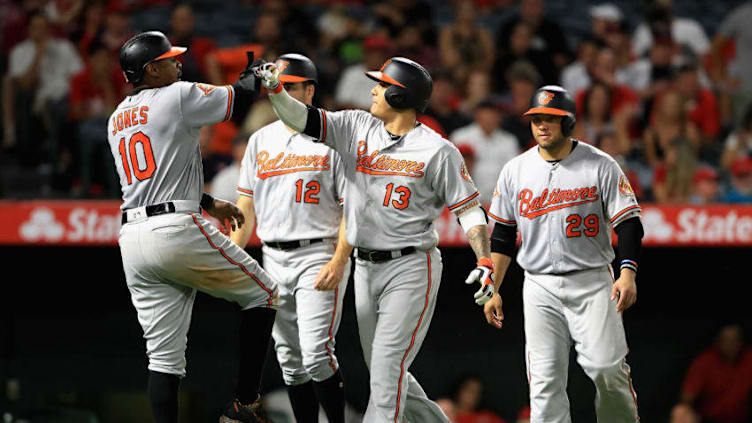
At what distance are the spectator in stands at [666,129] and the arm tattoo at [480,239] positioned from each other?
393 cm

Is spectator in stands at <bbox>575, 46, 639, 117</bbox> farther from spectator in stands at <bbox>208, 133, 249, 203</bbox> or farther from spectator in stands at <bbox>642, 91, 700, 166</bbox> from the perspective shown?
spectator in stands at <bbox>208, 133, 249, 203</bbox>

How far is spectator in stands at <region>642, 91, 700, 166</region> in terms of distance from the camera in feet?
27.5

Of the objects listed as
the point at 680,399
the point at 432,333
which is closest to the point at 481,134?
the point at 432,333

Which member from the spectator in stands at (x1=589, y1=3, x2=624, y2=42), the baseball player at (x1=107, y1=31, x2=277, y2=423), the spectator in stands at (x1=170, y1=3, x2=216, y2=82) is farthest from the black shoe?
the spectator in stands at (x1=589, y1=3, x2=624, y2=42)

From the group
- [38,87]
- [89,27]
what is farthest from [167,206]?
[89,27]

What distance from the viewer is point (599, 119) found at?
8555 mm

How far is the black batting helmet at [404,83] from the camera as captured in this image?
4734 millimetres

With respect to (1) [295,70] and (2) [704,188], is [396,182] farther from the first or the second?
(2) [704,188]

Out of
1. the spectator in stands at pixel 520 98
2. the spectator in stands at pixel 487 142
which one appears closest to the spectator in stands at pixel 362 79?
the spectator in stands at pixel 487 142

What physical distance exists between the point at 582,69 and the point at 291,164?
4.80 metres

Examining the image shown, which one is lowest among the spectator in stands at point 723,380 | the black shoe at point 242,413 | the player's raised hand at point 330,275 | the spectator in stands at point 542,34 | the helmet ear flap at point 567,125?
the spectator in stands at point 723,380

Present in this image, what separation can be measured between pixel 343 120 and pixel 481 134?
134 inches

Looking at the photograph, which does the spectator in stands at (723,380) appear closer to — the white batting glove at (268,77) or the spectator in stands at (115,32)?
the white batting glove at (268,77)

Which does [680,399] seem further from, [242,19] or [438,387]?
[242,19]
